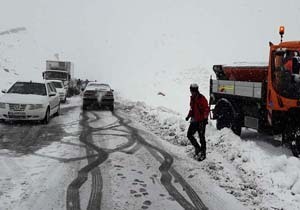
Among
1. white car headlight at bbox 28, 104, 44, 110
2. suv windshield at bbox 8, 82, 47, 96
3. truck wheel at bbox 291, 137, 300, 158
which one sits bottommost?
truck wheel at bbox 291, 137, 300, 158

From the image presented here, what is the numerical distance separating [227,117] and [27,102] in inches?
275

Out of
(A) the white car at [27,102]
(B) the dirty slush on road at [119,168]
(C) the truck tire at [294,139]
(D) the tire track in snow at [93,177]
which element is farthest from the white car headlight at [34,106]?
(C) the truck tire at [294,139]

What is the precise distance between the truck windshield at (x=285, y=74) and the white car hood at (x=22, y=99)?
8224mm

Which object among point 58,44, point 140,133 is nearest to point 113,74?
point 58,44

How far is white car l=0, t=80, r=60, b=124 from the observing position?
12594mm

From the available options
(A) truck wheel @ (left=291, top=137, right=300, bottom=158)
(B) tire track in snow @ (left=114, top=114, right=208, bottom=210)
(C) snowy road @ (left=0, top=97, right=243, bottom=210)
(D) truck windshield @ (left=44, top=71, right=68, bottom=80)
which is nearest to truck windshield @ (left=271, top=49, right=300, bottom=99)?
(A) truck wheel @ (left=291, top=137, right=300, bottom=158)

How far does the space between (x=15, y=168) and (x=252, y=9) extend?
59077 millimetres

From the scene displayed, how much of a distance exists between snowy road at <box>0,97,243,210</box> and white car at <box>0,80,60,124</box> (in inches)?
54.6

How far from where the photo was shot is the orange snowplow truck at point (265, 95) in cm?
852

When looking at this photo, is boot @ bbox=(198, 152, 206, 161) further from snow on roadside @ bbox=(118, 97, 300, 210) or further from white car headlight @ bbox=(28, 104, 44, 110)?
white car headlight @ bbox=(28, 104, 44, 110)

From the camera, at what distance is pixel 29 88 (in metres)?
14.2

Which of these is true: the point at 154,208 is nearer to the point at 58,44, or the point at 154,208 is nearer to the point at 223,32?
the point at 223,32

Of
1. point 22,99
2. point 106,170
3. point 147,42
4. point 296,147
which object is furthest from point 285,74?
point 147,42

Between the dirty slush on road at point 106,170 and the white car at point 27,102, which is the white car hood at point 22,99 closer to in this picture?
the white car at point 27,102
